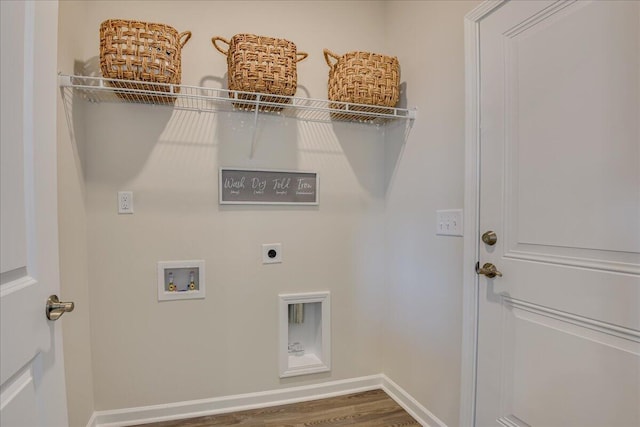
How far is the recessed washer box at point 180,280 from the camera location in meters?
1.76

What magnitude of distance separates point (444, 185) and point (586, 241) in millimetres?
667

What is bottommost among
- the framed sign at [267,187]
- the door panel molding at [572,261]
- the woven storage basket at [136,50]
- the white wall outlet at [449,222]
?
the door panel molding at [572,261]

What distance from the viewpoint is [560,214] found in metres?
1.09

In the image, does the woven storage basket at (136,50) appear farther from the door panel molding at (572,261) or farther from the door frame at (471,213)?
the door panel molding at (572,261)

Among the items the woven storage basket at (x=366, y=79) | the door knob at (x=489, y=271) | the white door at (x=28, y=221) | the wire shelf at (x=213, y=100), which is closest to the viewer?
the white door at (x=28, y=221)

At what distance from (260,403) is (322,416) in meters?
0.36

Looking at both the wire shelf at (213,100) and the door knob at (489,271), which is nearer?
the door knob at (489,271)

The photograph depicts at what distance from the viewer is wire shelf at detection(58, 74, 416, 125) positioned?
1512mm

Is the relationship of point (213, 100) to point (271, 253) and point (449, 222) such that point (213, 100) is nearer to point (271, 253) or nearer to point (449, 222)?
point (271, 253)

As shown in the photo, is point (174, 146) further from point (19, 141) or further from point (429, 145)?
point (429, 145)

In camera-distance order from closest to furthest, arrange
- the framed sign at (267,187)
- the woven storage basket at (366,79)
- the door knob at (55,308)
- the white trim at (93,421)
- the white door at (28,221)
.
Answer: the white door at (28,221)
the door knob at (55,308)
the white trim at (93,421)
the woven storage basket at (366,79)
the framed sign at (267,187)

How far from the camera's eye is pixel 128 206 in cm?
171

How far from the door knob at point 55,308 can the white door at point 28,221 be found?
0.02m

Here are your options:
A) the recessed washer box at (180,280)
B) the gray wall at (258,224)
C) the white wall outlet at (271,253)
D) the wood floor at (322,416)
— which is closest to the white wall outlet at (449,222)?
the gray wall at (258,224)
